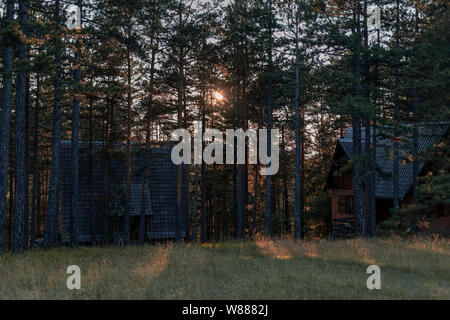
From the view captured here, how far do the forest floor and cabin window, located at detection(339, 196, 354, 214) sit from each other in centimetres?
1723

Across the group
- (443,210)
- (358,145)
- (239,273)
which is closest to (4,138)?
(239,273)

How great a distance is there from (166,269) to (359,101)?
43.1 feet

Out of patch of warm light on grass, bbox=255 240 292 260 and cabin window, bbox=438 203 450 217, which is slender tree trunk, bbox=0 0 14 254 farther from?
cabin window, bbox=438 203 450 217

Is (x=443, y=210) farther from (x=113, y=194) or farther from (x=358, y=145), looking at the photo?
(x=113, y=194)

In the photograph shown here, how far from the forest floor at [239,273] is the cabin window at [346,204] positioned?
56.5ft

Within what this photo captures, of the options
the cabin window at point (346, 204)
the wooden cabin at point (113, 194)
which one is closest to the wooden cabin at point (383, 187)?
the cabin window at point (346, 204)

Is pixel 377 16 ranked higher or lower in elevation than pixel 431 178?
higher

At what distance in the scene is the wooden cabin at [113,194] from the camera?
27.0m

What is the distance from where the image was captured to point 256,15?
71.6 ft

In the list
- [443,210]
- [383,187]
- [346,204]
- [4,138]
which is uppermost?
[4,138]

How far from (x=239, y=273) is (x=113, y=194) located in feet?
62.5

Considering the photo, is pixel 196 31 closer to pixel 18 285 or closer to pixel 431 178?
pixel 431 178

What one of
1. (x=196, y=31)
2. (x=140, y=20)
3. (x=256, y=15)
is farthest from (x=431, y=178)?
(x=140, y=20)

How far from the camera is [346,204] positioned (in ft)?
106
